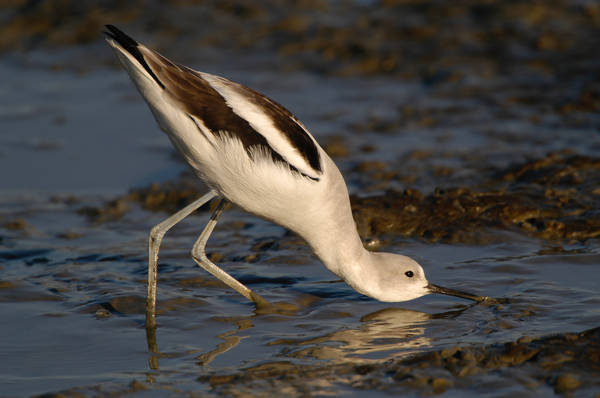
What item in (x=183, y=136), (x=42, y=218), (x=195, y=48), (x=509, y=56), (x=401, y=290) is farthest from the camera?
(x=195, y=48)

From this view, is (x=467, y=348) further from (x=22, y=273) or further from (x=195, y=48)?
(x=195, y=48)

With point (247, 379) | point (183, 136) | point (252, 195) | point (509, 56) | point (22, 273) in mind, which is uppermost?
point (509, 56)

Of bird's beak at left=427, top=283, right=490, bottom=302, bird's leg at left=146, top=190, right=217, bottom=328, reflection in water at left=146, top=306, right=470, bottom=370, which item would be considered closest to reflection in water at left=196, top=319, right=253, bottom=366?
reflection in water at left=146, top=306, right=470, bottom=370

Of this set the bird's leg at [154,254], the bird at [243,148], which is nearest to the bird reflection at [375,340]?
the bird at [243,148]

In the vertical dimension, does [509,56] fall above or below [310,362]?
above

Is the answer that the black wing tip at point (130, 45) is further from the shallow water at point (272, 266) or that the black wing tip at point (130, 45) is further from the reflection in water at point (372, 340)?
the reflection in water at point (372, 340)

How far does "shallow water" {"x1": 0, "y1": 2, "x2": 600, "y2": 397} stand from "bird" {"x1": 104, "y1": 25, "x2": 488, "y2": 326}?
380mm

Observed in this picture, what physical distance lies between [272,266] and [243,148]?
4.35 ft

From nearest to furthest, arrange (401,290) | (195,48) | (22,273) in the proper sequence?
(401,290) → (22,273) → (195,48)

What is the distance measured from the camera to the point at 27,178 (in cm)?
781

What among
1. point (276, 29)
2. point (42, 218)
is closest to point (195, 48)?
point (276, 29)

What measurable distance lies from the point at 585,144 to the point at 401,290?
10.7 feet

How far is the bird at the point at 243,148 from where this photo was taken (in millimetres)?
4668

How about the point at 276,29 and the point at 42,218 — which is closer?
the point at 42,218
